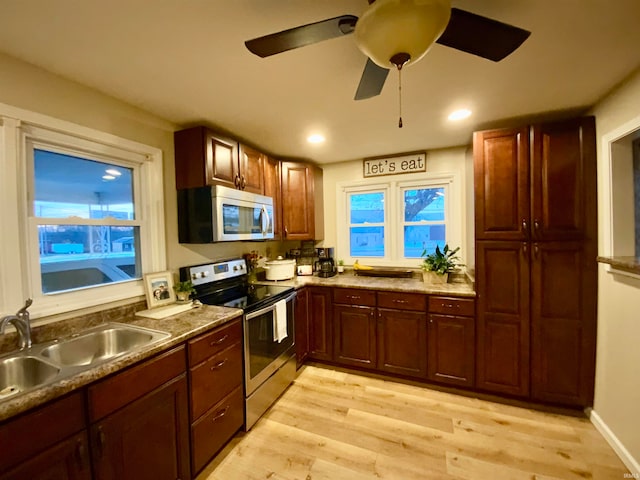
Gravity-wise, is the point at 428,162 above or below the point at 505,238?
above

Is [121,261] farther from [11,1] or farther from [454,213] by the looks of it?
[454,213]

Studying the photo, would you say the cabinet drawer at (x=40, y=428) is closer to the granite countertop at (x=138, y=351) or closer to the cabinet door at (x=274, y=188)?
the granite countertop at (x=138, y=351)

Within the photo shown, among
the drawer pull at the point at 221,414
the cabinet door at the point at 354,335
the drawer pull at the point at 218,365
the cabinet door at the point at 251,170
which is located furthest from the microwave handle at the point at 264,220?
the drawer pull at the point at 221,414

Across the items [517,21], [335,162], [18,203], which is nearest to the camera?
[517,21]

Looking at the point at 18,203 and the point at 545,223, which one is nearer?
the point at 18,203

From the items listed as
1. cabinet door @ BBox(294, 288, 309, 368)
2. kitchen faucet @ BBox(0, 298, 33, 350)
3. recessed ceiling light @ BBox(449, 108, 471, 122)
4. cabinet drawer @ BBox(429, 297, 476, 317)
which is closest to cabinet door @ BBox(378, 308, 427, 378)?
cabinet drawer @ BBox(429, 297, 476, 317)

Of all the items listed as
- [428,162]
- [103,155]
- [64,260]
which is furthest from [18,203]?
[428,162]

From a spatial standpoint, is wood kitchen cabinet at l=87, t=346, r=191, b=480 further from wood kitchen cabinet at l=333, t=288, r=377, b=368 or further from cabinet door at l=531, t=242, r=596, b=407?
cabinet door at l=531, t=242, r=596, b=407

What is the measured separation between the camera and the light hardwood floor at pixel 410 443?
1.59 metres

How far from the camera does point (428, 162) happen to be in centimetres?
299

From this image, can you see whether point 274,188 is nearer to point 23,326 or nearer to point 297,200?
point 297,200

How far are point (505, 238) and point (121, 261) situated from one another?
2906 millimetres

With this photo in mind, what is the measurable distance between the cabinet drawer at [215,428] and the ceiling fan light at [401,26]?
6.65 ft

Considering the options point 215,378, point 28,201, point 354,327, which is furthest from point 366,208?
point 28,201
